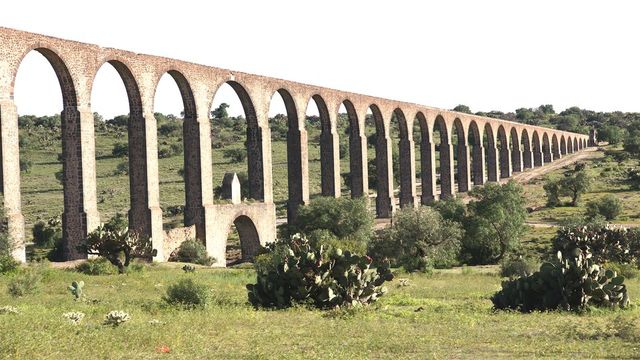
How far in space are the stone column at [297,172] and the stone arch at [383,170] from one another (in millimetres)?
8996

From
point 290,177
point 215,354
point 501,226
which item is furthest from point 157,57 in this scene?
point 215,354

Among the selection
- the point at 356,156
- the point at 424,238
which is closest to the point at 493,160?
the point at 356,156

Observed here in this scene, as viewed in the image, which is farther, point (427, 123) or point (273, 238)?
point (427, 123)

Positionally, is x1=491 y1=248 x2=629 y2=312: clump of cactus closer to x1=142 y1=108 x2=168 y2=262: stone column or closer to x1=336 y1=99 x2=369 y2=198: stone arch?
x1=142 y1=108 x2=168 y2=262: stone column

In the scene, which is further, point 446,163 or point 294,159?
point 446,163

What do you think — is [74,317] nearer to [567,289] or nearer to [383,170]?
[567,289]

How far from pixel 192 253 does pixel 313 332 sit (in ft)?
57.1

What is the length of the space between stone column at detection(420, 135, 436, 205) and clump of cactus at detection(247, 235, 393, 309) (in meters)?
36.1

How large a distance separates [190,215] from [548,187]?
25413mm

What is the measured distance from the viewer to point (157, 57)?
2767 centimetres

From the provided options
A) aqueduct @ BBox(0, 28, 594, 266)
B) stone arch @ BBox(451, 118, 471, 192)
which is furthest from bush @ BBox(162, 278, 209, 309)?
stone arch @ BBox(451, 118, 471, 192)

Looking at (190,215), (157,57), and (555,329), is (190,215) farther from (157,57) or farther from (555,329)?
(555,329)

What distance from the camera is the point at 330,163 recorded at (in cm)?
3894

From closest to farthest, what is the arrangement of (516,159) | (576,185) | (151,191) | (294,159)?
(151,191), (294,159), (576,185), (516,159)
